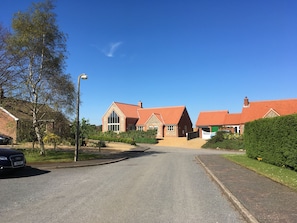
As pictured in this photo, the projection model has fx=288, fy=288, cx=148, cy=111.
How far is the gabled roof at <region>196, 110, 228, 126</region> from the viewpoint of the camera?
58.3 metres

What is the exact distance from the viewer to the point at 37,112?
21047 mm

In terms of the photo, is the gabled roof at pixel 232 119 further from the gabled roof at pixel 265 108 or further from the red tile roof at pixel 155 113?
the red tile roof at pixel 155 113

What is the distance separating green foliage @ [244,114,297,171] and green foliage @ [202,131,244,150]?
16.4 m

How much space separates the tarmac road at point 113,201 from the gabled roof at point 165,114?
47067 mm

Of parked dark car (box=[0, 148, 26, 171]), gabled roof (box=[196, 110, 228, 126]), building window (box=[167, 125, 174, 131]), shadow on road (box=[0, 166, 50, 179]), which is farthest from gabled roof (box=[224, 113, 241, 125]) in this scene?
parked dark car (box=[0, 148, 26, 171])

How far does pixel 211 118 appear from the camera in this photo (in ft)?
196

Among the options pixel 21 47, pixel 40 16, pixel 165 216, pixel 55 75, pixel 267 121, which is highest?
pixel 40 16

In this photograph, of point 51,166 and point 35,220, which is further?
point 51,166

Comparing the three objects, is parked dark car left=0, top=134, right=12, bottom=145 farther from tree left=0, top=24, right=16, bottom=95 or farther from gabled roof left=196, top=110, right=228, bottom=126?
gabled roof left=196, top=110, right=228, bottom=126

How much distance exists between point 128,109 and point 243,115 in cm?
2487

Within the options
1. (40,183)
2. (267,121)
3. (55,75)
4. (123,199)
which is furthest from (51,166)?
(267,121)

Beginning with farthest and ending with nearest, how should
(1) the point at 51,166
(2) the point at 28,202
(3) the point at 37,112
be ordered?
(3) the point at 37,112, (1) the point at 51,166, (2) the point at 28,202

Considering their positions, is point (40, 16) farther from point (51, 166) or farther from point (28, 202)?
point (28, 202)

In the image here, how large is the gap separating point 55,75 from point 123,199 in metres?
15.2
